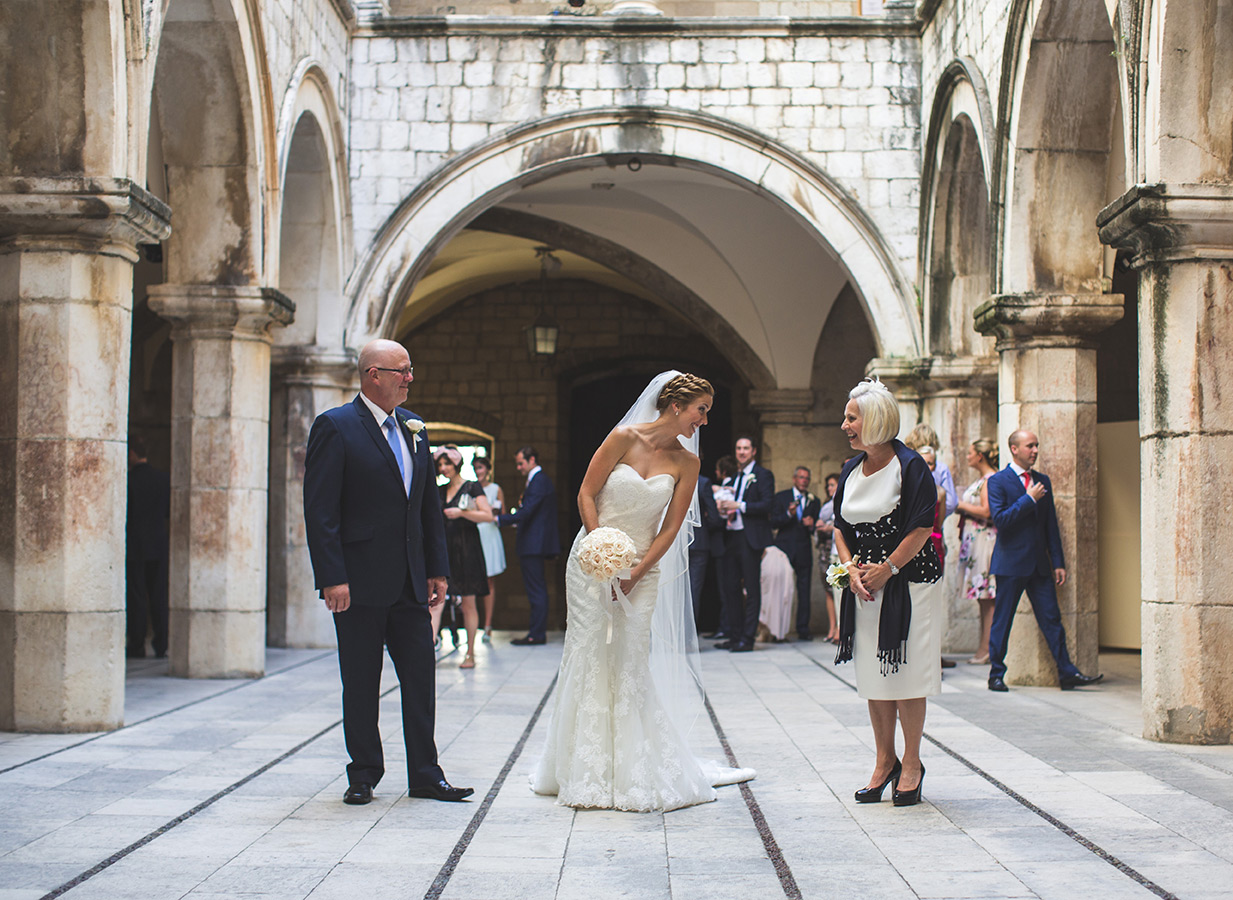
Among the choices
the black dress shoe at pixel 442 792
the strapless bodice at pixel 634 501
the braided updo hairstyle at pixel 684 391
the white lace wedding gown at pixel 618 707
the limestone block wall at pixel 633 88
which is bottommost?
the black dress shoe at pixel 442 792

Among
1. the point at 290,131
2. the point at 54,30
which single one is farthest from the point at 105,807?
the point at 290,131

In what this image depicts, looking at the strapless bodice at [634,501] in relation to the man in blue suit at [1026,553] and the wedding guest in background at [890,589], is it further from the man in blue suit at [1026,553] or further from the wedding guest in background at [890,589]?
the man in blue suit at [1026,553]

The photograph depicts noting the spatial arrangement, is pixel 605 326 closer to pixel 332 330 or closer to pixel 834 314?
pixel 834 314

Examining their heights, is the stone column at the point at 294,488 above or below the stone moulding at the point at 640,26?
below

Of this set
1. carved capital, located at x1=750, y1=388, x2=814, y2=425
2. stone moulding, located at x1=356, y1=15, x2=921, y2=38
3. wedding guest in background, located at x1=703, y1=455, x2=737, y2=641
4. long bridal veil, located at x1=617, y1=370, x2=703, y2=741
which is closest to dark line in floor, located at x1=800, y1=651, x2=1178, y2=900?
long bridal veil, located at x1=617, y1=370, x2=703, y2=741

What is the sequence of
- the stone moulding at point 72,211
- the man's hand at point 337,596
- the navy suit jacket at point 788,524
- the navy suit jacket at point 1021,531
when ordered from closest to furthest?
the man's hand at point 337,596 < the stone moulding at point 72,211 < the navy suit jacket at point 1021,531 < the navy suit jacket at point 788,524

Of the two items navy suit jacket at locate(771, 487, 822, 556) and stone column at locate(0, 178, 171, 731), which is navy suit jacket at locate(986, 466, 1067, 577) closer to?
navy suit jacket at locate(771, 487, 822, 556)

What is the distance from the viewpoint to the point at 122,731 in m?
5.97

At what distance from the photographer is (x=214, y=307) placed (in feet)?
26.4

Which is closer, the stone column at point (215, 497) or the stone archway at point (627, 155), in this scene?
the stone column at point (215, 497)

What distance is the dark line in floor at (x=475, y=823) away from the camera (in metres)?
3.45

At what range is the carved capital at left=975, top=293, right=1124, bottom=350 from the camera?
7695mm

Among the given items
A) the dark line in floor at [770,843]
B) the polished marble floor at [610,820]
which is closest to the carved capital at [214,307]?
the polished marble floor at [610,820]

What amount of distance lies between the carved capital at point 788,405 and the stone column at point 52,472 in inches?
365
